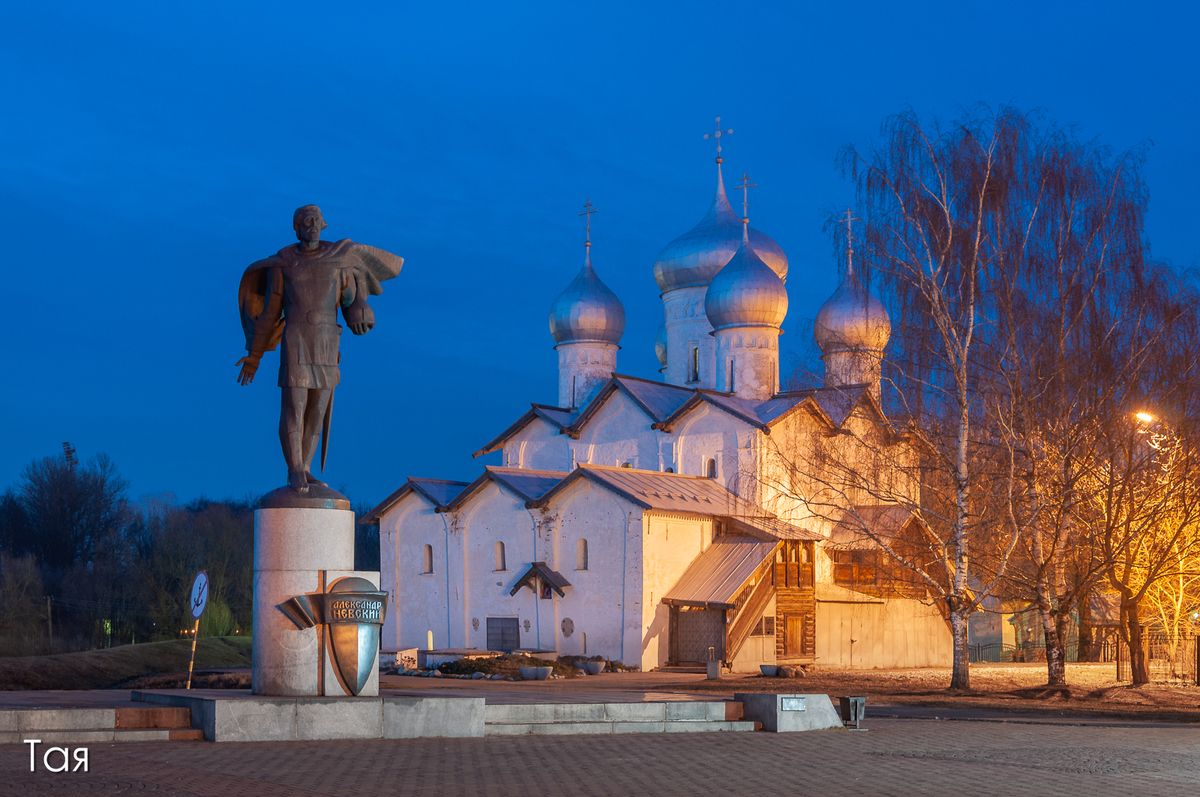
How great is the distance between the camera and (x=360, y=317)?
12.7 m

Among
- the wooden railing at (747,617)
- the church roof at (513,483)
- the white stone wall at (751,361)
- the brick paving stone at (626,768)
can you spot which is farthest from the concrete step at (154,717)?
the white stone wall at (751,361)

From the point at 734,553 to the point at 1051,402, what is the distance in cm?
1348

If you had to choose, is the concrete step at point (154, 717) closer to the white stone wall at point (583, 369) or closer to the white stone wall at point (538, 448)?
the white stone wall at point (538, 448)

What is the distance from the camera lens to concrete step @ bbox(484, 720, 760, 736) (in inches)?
518

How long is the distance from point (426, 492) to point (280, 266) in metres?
29.5

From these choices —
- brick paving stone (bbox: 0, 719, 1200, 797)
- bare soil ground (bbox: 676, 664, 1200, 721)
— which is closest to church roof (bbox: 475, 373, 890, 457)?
bare soil ground (bbox: 676, 664, 1200, 721)

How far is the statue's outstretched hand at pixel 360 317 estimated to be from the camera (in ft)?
41.7

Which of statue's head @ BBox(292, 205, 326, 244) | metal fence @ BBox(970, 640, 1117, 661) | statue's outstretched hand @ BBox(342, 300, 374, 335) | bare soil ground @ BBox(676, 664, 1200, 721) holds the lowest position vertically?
metal fence @ BBox(970, 640, 1117, 661)

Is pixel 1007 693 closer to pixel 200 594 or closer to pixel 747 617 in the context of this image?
pixel 747 617

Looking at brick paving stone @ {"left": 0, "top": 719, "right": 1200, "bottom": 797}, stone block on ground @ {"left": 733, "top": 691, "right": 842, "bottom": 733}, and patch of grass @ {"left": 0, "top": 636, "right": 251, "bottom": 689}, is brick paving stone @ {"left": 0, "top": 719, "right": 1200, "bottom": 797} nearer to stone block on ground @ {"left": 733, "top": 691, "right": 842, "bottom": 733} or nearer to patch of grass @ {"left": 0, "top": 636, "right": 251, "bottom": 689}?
stone block on ground @ {"left": 733, "top": 691, "right": 842, "bottom": 733}

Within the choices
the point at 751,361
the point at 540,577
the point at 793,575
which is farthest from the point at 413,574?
the point at 751,361

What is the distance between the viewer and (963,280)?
25.5 metres

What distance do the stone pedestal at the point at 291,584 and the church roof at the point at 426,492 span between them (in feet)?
94.7

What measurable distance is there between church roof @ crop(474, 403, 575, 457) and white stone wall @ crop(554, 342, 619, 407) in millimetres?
822
